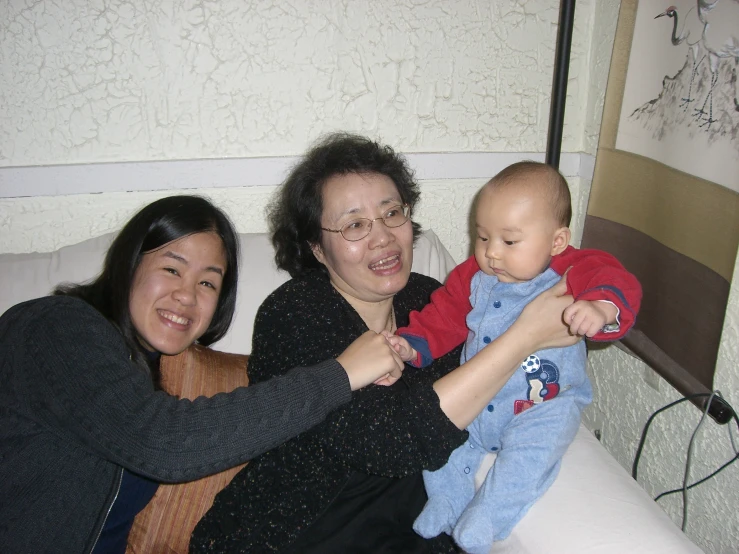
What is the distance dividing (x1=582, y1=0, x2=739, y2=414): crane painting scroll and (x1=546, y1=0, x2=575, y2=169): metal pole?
15cm

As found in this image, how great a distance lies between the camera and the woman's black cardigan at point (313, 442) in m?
→ 1.05

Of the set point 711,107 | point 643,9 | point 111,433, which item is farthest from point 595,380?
point 111,433

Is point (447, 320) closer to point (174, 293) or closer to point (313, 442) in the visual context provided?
point (313, 442)

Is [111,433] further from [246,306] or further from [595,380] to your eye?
[595,380]

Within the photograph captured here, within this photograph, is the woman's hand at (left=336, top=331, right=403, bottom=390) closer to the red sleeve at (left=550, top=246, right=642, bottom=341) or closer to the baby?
the baby

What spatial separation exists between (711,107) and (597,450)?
0.77 metres

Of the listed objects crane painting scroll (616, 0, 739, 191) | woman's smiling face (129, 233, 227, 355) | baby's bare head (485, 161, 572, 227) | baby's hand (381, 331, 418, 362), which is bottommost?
baby's hand (381, 331, 418, 362)

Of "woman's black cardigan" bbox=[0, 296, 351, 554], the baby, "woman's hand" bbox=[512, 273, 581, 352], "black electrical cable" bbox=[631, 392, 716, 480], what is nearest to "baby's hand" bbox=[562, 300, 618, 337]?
the baby

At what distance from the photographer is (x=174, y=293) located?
1158 mm

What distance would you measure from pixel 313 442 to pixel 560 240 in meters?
0.66

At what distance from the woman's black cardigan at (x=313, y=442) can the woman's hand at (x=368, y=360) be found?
0.06 metres

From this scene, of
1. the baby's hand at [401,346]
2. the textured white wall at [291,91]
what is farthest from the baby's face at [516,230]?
the textured white wall at [291,91]

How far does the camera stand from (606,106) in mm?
1622

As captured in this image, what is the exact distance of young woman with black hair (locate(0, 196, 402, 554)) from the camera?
0.89m
